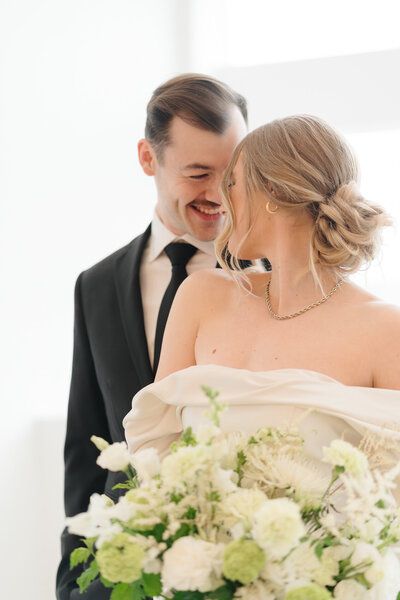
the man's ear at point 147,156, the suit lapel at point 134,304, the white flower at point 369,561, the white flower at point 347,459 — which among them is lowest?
the suit lapel at point 134,304

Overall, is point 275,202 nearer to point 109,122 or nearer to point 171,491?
point 171,491

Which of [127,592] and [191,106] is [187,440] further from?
[191,106]

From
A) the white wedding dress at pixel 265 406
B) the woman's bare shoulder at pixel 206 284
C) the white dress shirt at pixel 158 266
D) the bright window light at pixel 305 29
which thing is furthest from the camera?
the bright window light at pixel 305 29

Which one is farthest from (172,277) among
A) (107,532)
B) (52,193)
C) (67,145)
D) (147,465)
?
(67,145)

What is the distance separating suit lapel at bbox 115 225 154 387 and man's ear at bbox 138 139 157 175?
0.21 meters

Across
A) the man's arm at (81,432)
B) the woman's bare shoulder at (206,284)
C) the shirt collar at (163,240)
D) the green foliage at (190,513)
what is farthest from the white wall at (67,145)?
the green foliage at (190,513)

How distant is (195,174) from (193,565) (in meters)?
1.42

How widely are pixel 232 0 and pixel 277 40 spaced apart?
334mm

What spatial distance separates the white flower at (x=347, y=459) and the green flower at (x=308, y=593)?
16cm

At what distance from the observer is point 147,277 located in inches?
91.3

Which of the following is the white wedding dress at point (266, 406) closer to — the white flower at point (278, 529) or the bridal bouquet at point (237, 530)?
the bridal bouquet at point (237, 530)

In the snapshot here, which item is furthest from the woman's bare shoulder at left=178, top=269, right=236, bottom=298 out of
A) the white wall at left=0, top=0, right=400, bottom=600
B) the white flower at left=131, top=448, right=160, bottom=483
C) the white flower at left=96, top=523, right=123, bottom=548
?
the white wall at left=0, top=0, right=400, bottom=600

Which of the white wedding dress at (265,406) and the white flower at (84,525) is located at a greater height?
the white flower at (84,525)

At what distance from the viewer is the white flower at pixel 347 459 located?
1.05 metres
